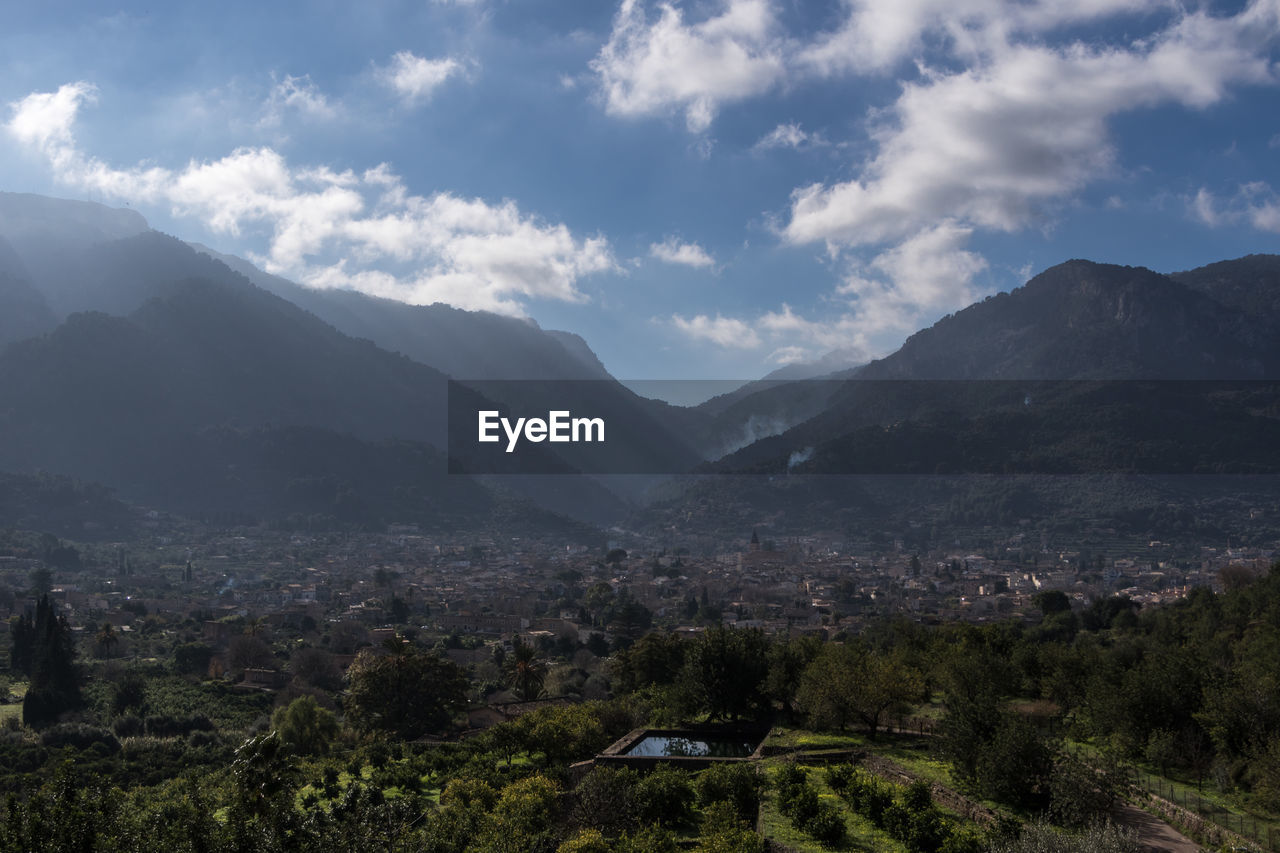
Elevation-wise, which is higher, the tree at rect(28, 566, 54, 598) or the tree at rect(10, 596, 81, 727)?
the tree at rect(10, 596, 81, 727)

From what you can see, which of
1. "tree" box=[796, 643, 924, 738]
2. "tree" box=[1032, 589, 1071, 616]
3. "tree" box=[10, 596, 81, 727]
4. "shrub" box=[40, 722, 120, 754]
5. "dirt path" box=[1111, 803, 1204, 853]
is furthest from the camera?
"tree" box=[1032, 589, 1071, 616]

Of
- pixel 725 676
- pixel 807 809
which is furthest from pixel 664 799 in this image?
pixel 725 676

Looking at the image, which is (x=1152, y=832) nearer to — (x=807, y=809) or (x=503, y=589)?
(x=807, y=809)

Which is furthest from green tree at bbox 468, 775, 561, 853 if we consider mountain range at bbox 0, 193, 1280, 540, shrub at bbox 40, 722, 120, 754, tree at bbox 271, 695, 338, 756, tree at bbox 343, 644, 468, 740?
mountain range at bbox 0, 193, 1280, 540

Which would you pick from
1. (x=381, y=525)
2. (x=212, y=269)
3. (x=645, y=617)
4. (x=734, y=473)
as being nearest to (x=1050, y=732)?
(x=645, y=617)

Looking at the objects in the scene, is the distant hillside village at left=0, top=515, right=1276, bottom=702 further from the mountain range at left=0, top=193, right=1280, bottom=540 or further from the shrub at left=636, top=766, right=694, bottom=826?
the shrub at left=636, top=766, right=694, bottom=826

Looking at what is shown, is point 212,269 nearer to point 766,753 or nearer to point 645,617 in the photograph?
point 645,617
